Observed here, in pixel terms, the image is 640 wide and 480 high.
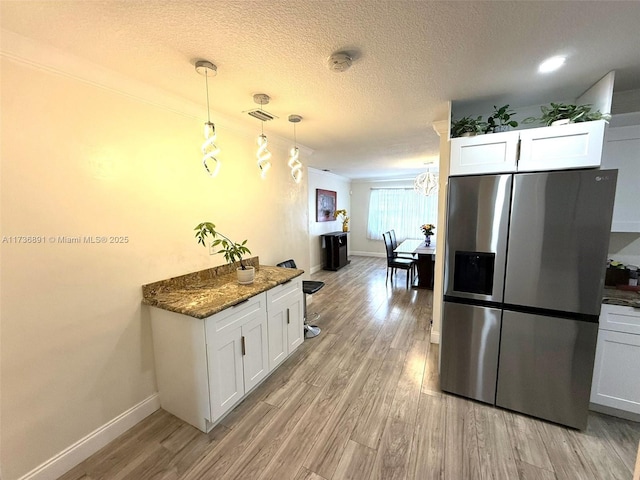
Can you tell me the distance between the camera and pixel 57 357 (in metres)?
1.51

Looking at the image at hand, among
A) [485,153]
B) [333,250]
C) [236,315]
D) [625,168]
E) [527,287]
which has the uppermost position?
[485,153]

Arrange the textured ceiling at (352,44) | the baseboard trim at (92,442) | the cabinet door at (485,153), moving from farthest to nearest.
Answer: the cabinet door at (485,153) → the baseboard trim at (92,442) → the textured ceiling at (352,44)

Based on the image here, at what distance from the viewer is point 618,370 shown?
1804 millimetres

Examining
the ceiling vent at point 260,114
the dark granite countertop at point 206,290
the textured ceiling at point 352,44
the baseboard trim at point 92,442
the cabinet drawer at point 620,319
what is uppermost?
the textured ceiling at point 352,44

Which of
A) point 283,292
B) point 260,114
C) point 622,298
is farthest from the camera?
point 283,292

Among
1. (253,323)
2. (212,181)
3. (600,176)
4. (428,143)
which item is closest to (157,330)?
(253,323)

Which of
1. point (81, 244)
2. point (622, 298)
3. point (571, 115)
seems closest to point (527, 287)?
point (622, 298)

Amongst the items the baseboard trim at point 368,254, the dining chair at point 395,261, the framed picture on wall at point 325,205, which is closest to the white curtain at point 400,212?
the baseboard trim at point 368,254

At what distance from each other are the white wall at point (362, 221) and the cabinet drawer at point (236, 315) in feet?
20.6

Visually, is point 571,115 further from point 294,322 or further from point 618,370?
point 294,322

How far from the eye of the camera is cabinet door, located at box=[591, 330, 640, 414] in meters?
1.76

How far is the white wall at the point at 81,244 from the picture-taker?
4.44 ft

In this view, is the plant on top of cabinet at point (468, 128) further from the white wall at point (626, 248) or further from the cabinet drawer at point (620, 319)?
the cabinet drawer at point (620, 319)

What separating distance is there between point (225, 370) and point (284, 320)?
0.75m
